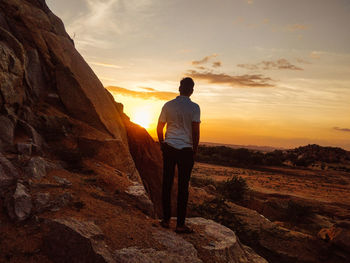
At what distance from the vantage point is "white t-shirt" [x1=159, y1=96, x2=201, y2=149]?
13.7 ft

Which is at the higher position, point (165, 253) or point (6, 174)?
point (6, 174)

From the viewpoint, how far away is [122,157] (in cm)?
738

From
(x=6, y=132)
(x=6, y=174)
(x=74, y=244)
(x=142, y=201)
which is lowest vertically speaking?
(x=74, y=244)

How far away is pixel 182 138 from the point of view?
13.7 ft

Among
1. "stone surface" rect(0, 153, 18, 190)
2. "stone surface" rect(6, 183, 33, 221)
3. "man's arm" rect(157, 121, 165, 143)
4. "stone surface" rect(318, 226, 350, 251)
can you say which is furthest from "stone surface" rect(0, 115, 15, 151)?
"stone surface" rect(318, 226, 350, 251)

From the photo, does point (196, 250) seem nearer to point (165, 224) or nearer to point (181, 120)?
point (165, 224)

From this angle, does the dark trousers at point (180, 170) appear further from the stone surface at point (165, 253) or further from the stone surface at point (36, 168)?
the stone surface at point (36, 168)

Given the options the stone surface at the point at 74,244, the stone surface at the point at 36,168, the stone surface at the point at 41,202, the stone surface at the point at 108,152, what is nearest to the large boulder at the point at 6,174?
the stone surface at the point at 36,168

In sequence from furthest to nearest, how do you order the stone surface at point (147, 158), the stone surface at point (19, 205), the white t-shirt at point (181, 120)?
the stone surface at point (147, 158), the white t-shirt at point (181, 120), the stone surface at point (19, 205)

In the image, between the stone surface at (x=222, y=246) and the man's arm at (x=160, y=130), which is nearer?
the stone surface at (x=222, y=246)

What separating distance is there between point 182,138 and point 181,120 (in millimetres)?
276

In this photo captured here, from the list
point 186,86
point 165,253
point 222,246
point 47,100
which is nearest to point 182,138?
point 186,86

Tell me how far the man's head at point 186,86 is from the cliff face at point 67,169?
2158 mm

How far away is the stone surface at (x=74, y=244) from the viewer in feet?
10.5
